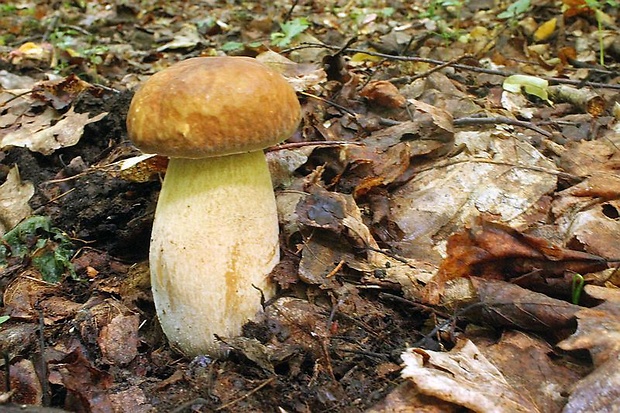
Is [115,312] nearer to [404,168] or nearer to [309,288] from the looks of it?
[309,288]

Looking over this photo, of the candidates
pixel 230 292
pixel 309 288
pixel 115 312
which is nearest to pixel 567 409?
pixel 309 288

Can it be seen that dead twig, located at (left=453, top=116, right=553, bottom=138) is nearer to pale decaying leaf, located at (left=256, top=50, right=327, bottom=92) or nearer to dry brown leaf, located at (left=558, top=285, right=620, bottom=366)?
pale decaying leaf, located at (left=256, top=50, right=327, bottom=92)

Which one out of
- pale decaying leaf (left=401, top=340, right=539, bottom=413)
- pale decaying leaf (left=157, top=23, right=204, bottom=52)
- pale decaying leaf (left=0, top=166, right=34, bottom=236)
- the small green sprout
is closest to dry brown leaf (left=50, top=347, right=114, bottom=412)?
the small green sprout

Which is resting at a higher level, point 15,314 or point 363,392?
point 363,392

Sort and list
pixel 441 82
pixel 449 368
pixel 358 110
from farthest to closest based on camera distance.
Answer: pixel 441 82 → pixel 358 110 → pixel 449 368

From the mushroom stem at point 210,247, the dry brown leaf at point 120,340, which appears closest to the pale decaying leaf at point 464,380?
the mushroom stem at point 210,247

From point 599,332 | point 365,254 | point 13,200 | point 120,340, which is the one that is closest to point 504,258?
point 599,332

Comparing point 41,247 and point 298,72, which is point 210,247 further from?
point 298,72
